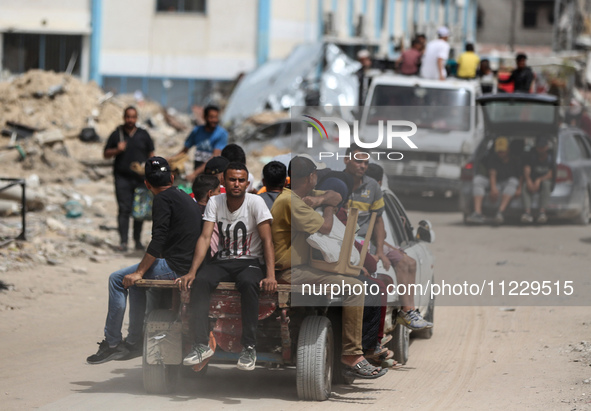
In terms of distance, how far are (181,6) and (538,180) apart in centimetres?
1780

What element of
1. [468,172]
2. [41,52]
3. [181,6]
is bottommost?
[468,172]

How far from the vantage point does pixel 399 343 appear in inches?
332

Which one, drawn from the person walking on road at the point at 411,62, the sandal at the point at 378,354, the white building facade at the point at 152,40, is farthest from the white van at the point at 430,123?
the white building facade at the point at 152,40

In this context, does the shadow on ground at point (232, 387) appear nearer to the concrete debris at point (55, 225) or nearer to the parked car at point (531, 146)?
the concrete debris at point (55, 225)

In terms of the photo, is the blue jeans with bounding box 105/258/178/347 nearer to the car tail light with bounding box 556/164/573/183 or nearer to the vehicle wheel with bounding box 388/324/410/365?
the vehicle wheel with bounding box 388/324/410/365

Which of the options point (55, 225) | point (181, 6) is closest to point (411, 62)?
point (55, 225)

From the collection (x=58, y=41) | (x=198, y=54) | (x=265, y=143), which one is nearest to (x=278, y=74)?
(x=198, y=54)

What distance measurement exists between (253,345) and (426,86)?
12688mm

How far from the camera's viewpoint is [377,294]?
23.9 ft

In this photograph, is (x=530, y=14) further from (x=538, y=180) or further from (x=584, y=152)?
(x=538, y=180)

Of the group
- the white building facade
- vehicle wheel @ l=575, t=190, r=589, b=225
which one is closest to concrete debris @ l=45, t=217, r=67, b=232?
vehicle wheel @ l=575, t=190, r=589, b=225

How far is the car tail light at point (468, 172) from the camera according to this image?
1759cm

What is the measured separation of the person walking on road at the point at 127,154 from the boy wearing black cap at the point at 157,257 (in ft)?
18.9

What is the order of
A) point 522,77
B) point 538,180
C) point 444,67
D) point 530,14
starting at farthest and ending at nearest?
point 530,14 < point 522,77 < point 444,67 < point 538,180
